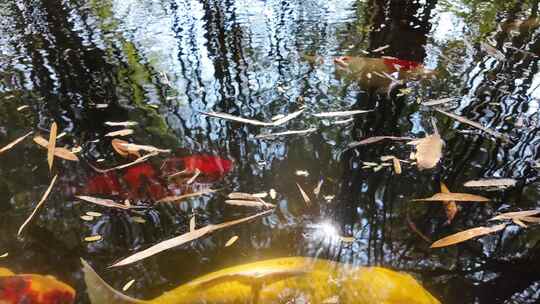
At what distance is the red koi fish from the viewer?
1737 millimetres

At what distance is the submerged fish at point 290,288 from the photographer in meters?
1.20

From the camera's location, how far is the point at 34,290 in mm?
1320

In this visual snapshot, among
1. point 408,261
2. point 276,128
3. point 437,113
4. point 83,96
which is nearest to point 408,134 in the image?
point 437,113

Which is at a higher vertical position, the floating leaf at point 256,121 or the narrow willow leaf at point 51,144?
the narrow willow leaf at point 51,144

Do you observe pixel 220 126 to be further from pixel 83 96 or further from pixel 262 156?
pixel 83 96

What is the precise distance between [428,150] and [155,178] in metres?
1.11

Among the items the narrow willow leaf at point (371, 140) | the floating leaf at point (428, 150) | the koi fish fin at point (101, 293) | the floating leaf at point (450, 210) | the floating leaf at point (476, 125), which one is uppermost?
the koi fish fin at point (101, 293)

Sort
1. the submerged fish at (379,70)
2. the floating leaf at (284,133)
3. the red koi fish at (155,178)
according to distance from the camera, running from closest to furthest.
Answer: the red koi fish at (155,178) < the floating leaf at (284,133) < the submerged fish at (379,70)

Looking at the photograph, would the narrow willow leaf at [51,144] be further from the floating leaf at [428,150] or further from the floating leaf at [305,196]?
the floating leaf at [428,150]

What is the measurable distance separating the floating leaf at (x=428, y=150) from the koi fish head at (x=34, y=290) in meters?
1.31

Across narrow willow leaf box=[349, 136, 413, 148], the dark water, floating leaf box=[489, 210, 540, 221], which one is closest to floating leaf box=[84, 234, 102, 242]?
the dark water

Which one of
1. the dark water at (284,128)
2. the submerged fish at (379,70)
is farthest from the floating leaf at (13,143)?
the submerged fish at (379,70)

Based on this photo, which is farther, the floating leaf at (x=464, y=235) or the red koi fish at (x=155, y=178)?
the red koi fish at (x=155, y=178)

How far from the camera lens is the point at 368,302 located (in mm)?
1186
